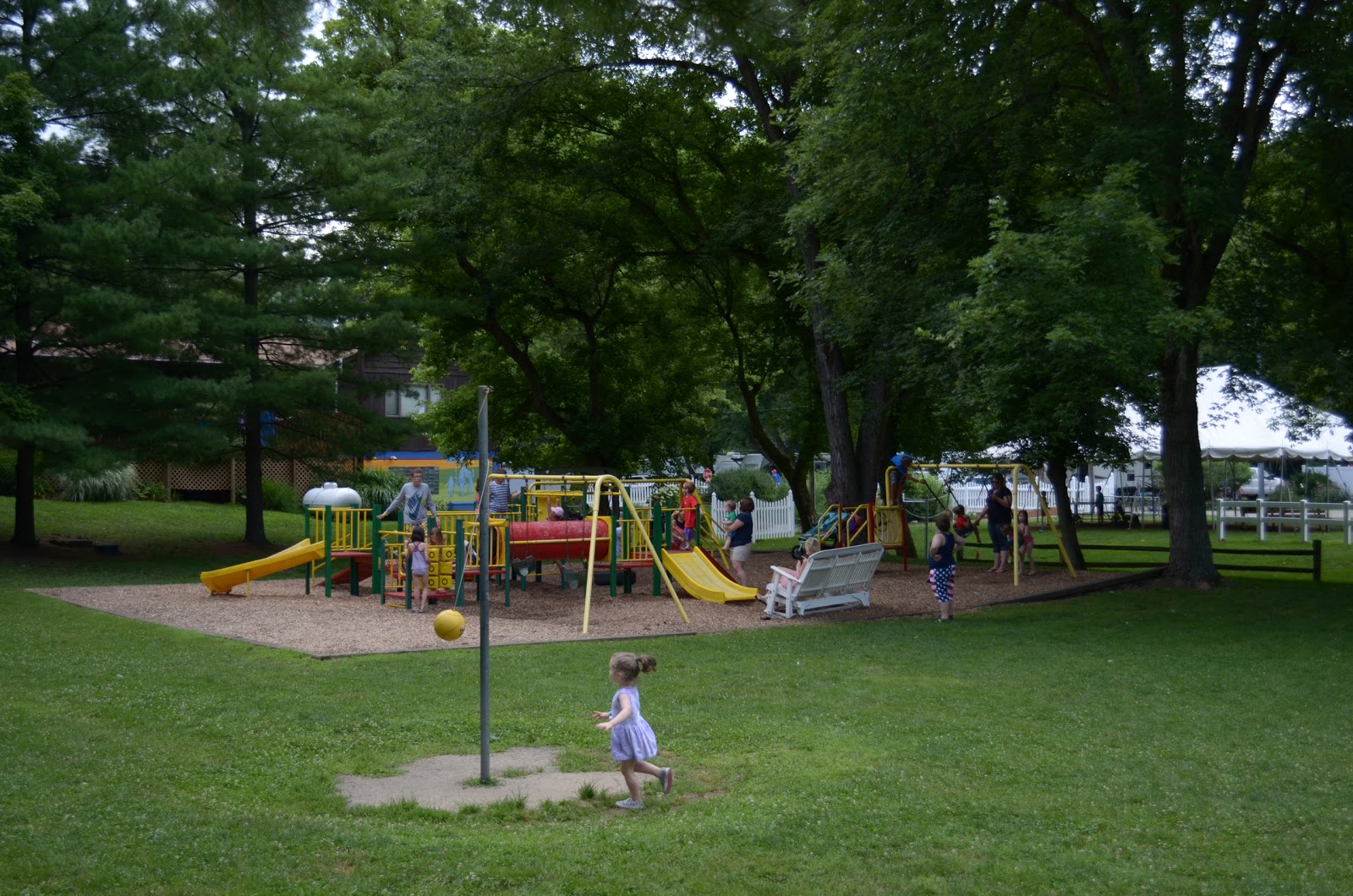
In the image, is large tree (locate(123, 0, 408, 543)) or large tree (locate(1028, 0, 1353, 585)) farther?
large tree (locate(123, 0, 408, 543))

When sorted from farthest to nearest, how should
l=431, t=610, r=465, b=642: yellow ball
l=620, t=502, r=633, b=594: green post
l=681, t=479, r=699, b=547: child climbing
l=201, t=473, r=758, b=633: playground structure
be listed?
1. l=681, t=479, r=699, b=547: child climbing
2. l=620, t=502, r=633, b=594: green post
3. l=201, t=473, r=758, b=633: playground structure
4. l=431, t=610, r=465, b=642: yellow ball

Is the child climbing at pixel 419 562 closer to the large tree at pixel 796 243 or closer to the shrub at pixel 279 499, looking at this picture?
the large tree at pixel 796 243

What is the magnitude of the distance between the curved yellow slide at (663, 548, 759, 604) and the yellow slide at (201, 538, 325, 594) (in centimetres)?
559

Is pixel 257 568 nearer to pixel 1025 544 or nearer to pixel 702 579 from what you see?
pixel 702 579

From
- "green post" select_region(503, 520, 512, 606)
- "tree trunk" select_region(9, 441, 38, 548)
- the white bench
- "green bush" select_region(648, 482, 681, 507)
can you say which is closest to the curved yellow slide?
the white bench

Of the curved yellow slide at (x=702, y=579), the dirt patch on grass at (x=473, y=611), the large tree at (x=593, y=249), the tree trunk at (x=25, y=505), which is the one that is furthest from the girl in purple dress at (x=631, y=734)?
the tree trunk at (x=25, y=505)

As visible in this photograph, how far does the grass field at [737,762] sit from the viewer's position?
5.82 m

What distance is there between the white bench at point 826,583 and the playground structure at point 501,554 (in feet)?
4.54

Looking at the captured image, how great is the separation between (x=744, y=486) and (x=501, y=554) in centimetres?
2512

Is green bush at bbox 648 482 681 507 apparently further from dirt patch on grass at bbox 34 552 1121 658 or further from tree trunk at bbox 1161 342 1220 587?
tree trunk at bbox 1161 342 1220 587

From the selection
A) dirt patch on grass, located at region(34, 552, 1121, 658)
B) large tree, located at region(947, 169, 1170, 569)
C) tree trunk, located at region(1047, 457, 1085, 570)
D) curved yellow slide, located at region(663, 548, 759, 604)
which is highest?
large tree, located at region(947, 169, 1170, 569)

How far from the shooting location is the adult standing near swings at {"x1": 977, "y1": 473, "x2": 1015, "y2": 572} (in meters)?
22.4

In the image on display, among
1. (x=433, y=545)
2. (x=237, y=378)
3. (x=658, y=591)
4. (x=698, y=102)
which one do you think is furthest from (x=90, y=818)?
(x=698, y=102)

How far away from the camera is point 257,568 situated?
1953cm
